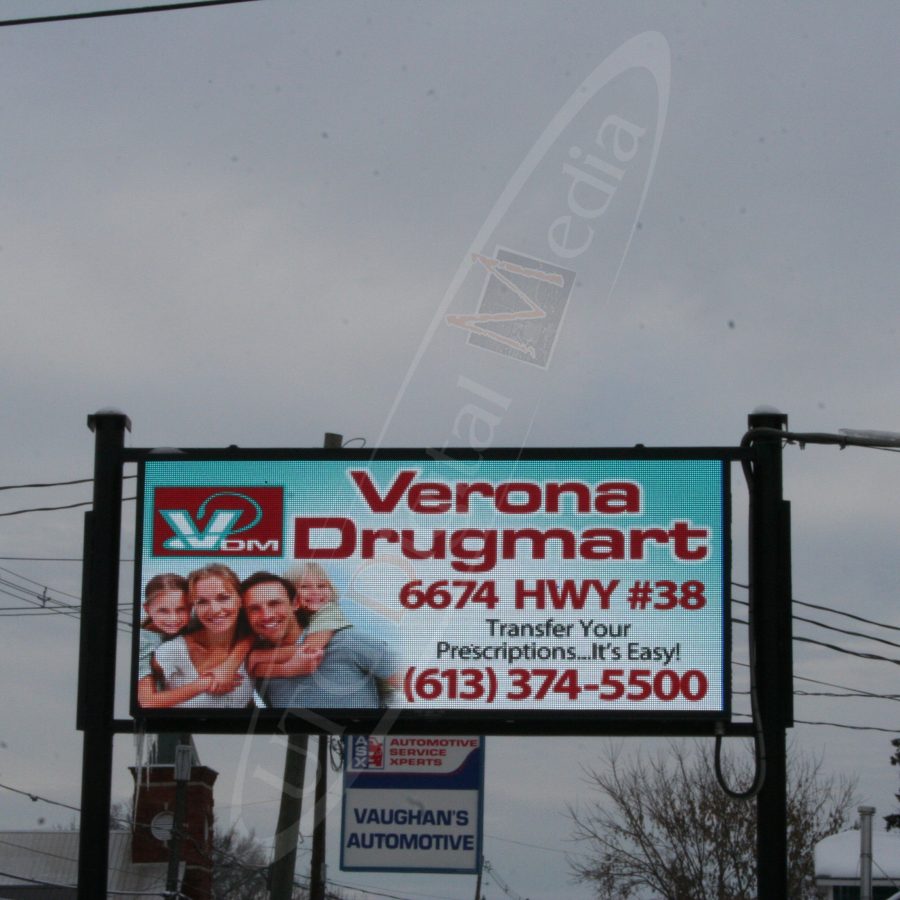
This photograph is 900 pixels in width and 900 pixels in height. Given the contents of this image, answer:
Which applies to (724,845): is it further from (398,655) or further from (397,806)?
(398,655)

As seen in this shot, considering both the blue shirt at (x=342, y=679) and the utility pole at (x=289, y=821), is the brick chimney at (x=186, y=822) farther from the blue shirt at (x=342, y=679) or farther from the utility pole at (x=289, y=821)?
the blue shirt at (x=342, y=679)

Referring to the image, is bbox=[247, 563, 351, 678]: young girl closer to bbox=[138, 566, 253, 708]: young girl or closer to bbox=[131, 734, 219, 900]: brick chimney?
bbox=[138, 566, 253, 708]: young girl

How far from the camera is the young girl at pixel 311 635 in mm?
11781

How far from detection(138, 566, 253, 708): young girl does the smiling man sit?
0.46 feet

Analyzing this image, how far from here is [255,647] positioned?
39.0ft

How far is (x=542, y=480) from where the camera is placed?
469 inches

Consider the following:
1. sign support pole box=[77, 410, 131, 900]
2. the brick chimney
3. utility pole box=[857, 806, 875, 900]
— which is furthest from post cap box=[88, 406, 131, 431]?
the brick chimney

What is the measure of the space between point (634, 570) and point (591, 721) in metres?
1.16

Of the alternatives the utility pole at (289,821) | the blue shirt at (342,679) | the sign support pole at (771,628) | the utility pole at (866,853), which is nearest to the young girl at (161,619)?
the blue shirt at (342,679)

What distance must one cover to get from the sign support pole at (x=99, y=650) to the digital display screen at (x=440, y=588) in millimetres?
372

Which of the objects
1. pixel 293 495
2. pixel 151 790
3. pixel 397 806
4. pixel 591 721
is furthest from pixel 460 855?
pixel 151 790

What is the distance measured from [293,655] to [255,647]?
30cm


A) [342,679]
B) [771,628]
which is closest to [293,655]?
[342,679]

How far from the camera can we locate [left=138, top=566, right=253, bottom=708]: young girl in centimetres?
1184
